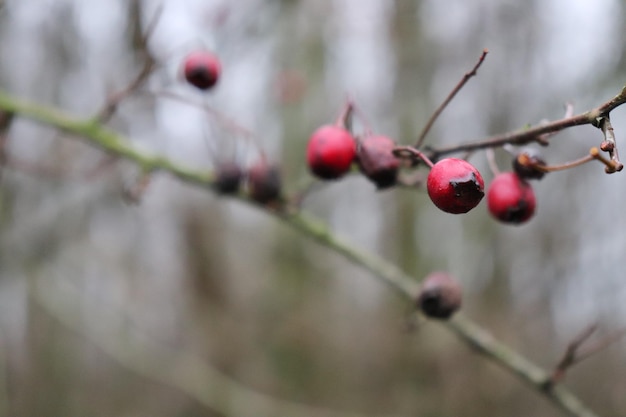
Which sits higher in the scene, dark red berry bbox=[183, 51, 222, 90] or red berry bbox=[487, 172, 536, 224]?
red berry bbox=[487, 172, 536, 224]

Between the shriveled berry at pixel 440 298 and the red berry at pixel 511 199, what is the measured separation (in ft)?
0.82

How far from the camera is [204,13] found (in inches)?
123

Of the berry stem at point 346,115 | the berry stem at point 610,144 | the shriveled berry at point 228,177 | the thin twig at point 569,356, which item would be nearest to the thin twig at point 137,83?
the shriveled berry at point 228,177

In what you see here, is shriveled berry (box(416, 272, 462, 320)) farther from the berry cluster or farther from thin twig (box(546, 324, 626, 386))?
the berry cluster

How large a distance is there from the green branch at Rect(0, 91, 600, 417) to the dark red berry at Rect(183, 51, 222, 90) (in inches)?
13.6

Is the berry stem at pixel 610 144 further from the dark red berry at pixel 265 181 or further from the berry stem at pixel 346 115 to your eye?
the dark red berry at pixel 265 181

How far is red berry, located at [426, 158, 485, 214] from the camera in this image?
75 cm

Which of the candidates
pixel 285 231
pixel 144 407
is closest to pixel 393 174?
pixel 285 231

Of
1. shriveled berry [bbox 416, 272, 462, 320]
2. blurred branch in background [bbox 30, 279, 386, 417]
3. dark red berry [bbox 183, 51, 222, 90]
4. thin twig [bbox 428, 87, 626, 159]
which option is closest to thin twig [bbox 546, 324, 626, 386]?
shriveled berry [bbox 416, 272, 462, 320]

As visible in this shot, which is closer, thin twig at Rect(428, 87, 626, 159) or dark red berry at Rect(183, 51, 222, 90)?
thin twig at Rect(428, 87, 626, 159)

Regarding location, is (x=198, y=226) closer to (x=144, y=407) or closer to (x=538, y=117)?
(x=144, y=407)

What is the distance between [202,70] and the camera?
1499 millimetres

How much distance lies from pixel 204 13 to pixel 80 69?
1.10 m

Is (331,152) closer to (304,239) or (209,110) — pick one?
(209,110)
